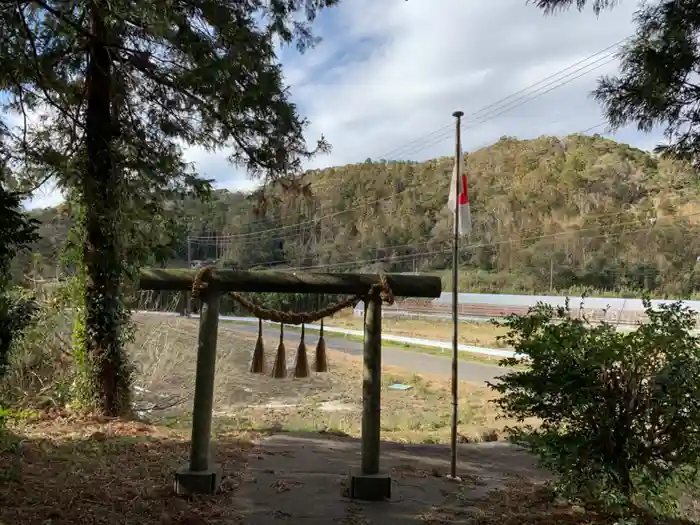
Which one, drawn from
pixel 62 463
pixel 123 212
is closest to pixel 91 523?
pixel 62 463

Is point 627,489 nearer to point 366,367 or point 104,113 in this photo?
point 366,367

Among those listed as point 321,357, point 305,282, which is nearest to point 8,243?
point 305,282

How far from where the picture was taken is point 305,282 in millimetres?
4070

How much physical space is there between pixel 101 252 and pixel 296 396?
31.4ft

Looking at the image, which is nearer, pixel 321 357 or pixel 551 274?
pixel 321 357

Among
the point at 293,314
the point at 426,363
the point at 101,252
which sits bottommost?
the point at 426,363

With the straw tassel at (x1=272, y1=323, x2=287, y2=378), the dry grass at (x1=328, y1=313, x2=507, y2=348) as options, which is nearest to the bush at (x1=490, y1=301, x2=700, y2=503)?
the straw tassel at (x1=272, y1=323, x2=287, y2=378)

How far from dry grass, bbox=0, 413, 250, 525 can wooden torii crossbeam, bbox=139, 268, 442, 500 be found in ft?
1.03

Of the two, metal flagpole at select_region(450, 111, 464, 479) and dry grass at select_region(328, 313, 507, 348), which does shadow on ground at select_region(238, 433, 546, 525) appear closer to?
metal flagpole at select_region(450, 111, 464, 479)

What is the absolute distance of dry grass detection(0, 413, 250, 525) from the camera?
320 cm

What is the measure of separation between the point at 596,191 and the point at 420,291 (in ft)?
174

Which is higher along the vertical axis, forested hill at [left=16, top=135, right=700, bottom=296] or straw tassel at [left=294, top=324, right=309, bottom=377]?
forested hill at [left=16, top=135, right=700, bottom=296]

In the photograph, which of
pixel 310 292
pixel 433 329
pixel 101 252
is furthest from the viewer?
pixel 433 329

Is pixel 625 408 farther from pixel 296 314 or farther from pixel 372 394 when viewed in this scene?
A: pixel 296 314
